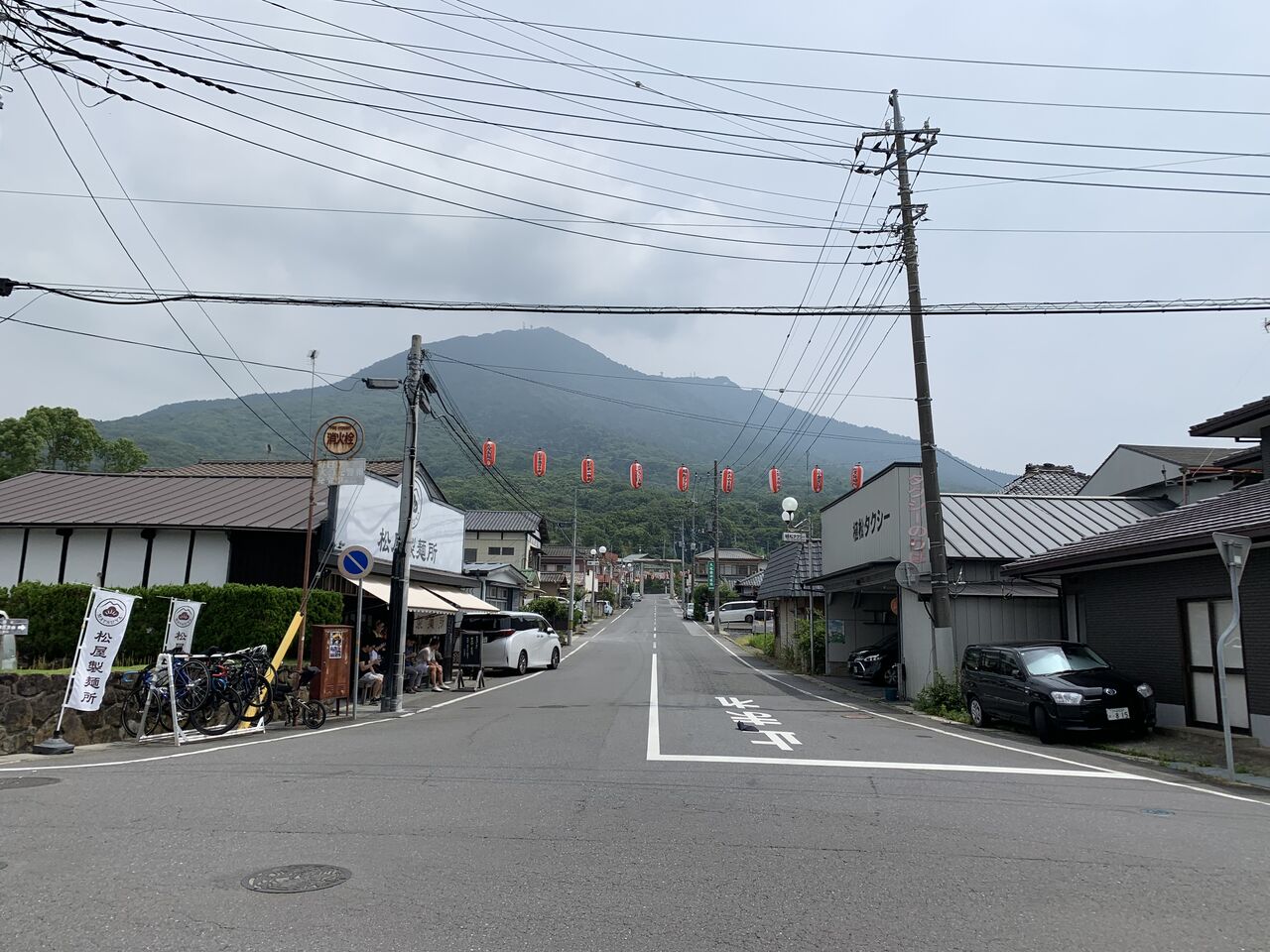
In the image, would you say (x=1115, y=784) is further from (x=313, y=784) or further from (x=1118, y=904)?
(x=313, y=784)

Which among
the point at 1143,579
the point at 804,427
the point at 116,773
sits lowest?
the point at 116,773

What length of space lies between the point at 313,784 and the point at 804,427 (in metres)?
22.3

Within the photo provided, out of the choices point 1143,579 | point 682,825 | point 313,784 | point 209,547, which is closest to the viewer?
point 682,825

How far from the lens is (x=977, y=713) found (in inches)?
575

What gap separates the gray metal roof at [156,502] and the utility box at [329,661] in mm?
3095

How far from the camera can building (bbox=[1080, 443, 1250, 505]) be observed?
23047 mm

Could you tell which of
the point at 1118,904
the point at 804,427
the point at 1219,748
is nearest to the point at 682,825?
the point at 1118,904

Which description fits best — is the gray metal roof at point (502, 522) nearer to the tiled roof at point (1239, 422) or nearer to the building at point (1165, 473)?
the building at point (1165, 473)

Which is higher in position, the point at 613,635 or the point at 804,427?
the point at 804,427

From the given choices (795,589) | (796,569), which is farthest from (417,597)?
(796,569)

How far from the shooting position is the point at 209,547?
1852cm

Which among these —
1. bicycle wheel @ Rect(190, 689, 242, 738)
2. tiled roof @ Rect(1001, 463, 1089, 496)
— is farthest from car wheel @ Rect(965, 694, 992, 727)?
tiled roof @ Rect(1001, 463, 1089, 496)

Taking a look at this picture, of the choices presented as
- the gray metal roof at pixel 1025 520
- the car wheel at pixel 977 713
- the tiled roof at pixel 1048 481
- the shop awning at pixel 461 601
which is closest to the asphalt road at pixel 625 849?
the car wheel at pixel 977 713

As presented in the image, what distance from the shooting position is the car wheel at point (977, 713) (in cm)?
1445
